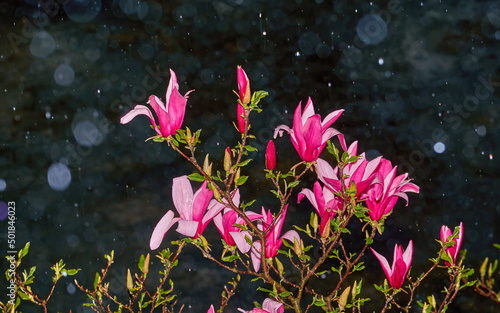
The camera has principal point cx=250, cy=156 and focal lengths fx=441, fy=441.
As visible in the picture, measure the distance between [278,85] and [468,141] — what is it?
62 cm

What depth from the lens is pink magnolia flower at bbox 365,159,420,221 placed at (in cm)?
67

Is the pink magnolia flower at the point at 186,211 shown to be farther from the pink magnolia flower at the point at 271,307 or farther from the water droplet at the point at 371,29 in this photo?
the water droplet at the point at 371,29

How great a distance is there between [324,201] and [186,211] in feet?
0.73

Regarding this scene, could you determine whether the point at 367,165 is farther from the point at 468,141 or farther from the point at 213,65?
the point at 213,65

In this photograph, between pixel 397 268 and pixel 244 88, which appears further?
pixel 397 268

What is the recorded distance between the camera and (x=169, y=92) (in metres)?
0.65

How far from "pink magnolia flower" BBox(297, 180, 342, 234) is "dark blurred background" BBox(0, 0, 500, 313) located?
2.42 feet

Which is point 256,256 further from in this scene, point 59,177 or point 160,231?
point 59,177

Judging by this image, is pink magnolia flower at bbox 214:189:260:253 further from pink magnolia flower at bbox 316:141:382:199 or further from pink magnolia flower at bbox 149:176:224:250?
pink magnolia flower at bbox 316:141:382:199

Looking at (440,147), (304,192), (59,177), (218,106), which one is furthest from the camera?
(59,177)

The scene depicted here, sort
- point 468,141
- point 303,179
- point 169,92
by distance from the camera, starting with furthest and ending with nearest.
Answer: point 303,179 < point 468,141 < point 169,92

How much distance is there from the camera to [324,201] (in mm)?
713

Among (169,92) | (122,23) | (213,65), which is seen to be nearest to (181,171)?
(213,65)

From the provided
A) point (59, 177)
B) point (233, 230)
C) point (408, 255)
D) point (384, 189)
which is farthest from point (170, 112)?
point (59, 177)
